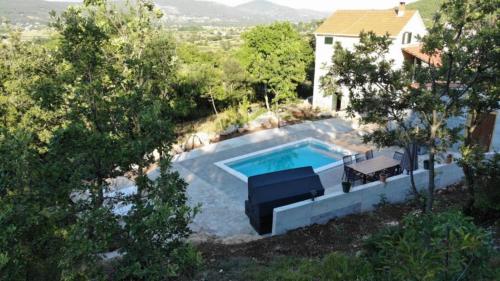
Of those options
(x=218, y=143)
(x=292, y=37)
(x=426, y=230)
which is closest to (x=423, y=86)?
(x=426, y=230)

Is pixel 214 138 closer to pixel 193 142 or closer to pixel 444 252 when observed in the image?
pixel 193 142

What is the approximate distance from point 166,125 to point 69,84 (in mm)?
2172

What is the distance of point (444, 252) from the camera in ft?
14.3

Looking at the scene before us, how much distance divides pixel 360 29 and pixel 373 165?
1801 centimetres

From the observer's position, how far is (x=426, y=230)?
4879 millimetres

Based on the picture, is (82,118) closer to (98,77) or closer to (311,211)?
(98,77)

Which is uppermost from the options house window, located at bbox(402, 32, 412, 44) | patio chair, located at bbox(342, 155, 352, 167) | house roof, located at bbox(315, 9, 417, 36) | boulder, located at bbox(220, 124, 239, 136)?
house roof, located at bbox(315, 9, 417, 36)

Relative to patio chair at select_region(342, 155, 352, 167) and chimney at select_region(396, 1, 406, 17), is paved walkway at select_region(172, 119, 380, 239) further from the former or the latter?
chimney at select_region(396, 1, 406, 17)

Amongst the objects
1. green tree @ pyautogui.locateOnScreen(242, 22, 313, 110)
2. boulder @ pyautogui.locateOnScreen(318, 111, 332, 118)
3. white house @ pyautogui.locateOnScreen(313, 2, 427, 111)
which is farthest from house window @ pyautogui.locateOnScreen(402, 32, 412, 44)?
green tree @ pyautogui.locateOnScreen(242, 22, 313, 110)

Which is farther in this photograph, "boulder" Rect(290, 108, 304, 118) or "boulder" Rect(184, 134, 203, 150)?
"boulder" Rect(290, 108, 304, 118)

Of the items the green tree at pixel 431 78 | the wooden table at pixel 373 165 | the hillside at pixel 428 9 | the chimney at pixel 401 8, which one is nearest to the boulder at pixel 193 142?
the wooden table at pixel 373 165

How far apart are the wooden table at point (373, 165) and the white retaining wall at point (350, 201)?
905 millimetres

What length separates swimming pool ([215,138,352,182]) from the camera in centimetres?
1953

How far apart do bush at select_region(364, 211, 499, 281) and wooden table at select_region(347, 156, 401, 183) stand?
9.70 m
